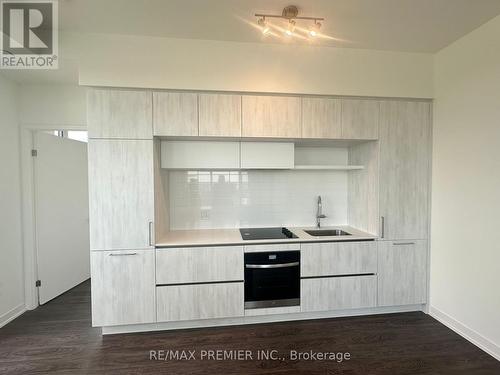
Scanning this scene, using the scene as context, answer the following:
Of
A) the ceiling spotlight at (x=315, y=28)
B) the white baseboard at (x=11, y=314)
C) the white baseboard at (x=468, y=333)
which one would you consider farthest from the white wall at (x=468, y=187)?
the white baseboard at (x=11, y=314)

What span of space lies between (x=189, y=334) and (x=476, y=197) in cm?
290

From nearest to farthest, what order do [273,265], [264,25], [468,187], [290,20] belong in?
[290,20] → [264,25] → [468,187] → [273,265]

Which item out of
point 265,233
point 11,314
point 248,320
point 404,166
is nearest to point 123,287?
point 248,320

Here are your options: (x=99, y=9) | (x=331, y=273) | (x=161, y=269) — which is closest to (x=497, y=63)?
(x=331, y=273)

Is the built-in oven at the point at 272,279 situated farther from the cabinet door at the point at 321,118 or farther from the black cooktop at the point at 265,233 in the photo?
the cabinet door at the point at 321,118

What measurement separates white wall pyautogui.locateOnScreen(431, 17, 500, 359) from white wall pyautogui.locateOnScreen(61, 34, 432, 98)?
0.35m

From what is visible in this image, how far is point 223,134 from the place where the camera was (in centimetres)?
258

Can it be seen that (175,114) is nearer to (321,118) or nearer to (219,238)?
(219,238)

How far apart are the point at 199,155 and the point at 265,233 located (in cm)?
112

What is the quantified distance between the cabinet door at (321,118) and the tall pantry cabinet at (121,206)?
1523mm

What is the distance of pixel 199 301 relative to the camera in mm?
2539

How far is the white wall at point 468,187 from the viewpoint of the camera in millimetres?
2176

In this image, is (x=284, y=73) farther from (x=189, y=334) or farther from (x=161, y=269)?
(x=189, y=334)

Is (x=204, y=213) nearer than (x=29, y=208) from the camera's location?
No
